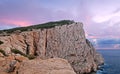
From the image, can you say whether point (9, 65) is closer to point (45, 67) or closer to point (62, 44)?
point (45, 67)

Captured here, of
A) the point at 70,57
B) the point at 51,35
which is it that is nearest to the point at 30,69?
the point at 51,35

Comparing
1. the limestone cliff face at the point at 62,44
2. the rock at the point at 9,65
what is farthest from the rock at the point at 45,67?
the limestone cliff face at the point at 62,44

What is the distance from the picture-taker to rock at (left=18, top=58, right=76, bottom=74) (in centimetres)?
2256

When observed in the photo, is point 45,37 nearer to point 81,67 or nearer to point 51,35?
point 51,35

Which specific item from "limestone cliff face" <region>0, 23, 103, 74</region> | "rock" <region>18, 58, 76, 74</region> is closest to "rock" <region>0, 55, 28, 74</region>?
"rock" <region>18, 58, 76, 74</region>

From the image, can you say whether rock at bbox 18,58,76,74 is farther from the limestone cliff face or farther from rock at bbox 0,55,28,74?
the limestone cliff face

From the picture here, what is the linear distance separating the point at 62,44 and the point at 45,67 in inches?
3442

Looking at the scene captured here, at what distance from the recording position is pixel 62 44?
110500 millimetres

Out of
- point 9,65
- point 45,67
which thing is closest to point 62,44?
point 9,65

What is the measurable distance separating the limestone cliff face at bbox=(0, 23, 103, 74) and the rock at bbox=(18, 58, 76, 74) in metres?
63.2

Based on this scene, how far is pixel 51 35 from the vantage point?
106 metres

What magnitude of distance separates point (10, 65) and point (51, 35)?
263 ft

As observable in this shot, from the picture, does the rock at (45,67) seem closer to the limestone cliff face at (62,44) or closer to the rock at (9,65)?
the rock at (9,65)

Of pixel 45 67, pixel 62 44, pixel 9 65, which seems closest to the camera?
pixel 45 67
